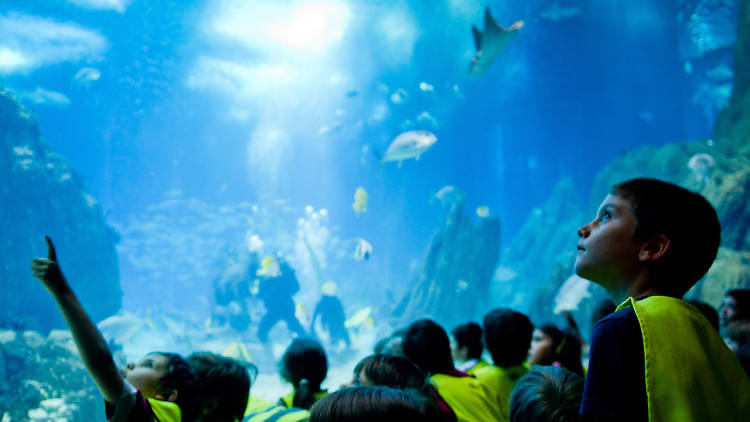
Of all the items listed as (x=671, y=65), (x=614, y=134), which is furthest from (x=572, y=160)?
(x=671, y=65)

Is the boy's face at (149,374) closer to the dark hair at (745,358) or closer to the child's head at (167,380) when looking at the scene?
the child's head at (167,380)

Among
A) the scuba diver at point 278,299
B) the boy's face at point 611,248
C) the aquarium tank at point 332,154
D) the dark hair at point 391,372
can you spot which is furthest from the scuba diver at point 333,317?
the boy's face at point 611,248

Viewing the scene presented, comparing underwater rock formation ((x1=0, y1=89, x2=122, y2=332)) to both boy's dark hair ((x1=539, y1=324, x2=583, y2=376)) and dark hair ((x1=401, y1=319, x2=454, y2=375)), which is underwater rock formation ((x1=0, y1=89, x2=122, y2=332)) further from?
boy's dark hair ((x1=539, y1=324, x2=583, y2=376))

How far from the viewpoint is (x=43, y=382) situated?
6.40 m

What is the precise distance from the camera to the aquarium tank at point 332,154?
34.3 ft

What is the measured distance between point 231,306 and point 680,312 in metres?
17.3

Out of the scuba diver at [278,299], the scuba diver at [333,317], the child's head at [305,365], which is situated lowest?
the child's head at [305,365]

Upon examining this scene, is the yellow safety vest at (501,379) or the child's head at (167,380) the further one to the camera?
the yellow safety vest at (501,379)

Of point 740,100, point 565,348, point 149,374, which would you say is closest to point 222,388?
point 149,374

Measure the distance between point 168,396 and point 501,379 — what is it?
1859mm

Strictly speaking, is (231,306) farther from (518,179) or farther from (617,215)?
(518,179)

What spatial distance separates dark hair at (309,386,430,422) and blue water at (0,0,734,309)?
8.85 m

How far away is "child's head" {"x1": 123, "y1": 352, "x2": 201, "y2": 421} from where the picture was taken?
68.3 inches

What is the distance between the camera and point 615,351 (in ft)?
2.85
